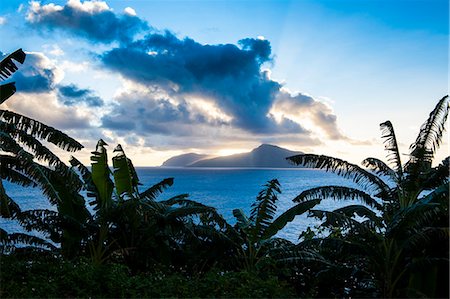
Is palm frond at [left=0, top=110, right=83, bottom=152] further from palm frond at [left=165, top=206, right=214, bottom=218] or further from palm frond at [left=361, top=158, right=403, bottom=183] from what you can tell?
palm frond at [left=361, top=158, right=403, bottom=183]

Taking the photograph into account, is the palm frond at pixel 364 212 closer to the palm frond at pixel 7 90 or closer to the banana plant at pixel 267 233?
the banana plant at pixel 267 233

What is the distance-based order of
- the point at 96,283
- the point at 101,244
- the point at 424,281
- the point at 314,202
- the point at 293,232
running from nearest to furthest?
the point at 96,283 < the point at 424,281 < the point at 314,202 < the point at 101,244 < the point at 293,232

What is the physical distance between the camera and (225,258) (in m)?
11.2

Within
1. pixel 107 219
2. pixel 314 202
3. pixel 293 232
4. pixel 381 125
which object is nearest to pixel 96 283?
pixel 107 219

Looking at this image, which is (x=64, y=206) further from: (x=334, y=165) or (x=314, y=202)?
(x=334, y=165)

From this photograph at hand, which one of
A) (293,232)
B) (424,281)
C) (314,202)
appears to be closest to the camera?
(424,281)

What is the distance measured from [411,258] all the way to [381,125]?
346 cm

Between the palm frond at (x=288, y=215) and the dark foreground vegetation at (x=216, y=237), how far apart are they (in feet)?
0.10

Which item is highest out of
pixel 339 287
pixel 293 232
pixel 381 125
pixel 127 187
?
pixel 381 125

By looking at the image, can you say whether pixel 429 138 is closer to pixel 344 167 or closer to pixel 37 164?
pixel 344 167

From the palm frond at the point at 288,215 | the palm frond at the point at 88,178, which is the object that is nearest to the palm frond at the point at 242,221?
the palm frond at the point at 288,215

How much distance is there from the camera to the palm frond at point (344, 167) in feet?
33.6

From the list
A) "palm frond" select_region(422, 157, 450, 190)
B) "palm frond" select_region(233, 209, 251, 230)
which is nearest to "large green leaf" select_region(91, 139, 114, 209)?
"palm frond" select_region(233, 209, 251, 230)

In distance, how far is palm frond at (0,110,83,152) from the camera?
29.6 feet
